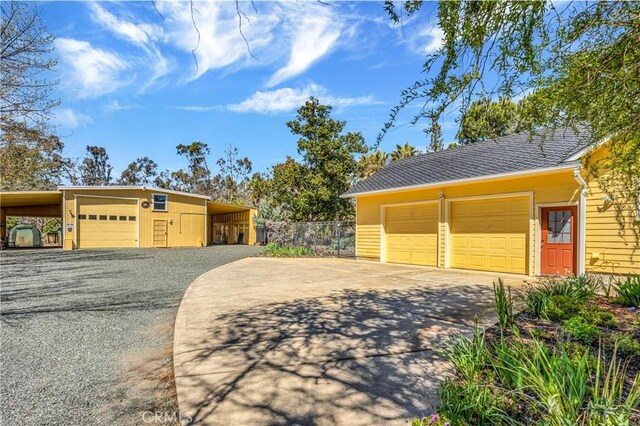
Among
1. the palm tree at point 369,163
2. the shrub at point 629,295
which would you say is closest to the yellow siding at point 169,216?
the palm tree at point 369,163

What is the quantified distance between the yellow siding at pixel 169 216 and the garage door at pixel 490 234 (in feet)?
62.5

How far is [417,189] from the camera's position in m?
11.2

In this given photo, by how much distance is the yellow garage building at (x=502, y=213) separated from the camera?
7543 mm

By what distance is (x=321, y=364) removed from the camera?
3232 millimetres

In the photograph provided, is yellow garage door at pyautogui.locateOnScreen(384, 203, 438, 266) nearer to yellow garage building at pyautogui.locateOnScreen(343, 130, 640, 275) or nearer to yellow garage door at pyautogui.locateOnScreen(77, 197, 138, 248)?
yellow garage building at pyautogui.locateOnScreen(343, 130, 640, 275)

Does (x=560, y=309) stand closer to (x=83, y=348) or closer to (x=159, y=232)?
(x=83, y=348)

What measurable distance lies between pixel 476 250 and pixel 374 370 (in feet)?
26.1

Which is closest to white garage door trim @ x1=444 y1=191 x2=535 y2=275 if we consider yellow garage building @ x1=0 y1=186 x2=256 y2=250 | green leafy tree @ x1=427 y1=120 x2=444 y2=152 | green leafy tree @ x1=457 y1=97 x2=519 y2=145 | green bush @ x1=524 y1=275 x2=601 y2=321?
green bush @ x1=524 y1=275 x2=601 y2=321

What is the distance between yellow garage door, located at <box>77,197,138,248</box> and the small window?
113cm

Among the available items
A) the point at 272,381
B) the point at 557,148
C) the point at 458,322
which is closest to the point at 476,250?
the point at 557,148

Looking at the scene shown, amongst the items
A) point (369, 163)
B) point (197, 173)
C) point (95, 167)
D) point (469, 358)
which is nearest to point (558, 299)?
point (469, 358)

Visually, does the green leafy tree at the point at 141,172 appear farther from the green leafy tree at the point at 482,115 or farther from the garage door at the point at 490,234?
the green leafy tree at the point at 482,115

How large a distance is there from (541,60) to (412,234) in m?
9.20

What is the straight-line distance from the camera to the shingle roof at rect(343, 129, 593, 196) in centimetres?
851
